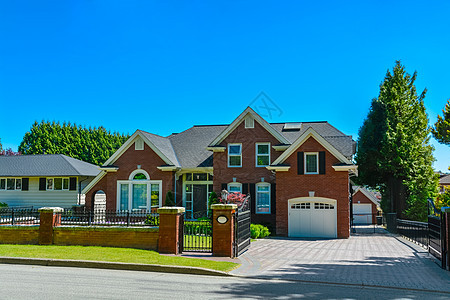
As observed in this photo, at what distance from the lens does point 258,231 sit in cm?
2302

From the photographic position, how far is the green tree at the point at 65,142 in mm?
58250

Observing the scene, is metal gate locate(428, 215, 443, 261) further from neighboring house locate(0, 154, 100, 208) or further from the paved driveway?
neighboring house locate(0, 154, 100, 208)

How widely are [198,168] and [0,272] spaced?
Answer: 60.1 ft

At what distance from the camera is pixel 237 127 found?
28.3 meters

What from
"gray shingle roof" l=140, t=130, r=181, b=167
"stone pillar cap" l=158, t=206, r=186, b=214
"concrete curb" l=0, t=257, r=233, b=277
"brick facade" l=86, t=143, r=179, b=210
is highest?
"gray shingle roof" l=140, t=130, r=181, b=167

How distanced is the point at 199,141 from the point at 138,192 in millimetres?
6876

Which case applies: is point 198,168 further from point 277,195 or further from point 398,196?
point 398,196

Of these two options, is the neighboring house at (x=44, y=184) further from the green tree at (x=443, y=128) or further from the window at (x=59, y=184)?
the green tree at (x=443, y=128)

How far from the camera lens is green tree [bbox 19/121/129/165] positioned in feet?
191

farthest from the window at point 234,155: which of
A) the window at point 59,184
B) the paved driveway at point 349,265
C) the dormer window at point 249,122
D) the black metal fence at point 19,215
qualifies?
the window at point 59,184

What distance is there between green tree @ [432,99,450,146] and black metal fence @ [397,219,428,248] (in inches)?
187

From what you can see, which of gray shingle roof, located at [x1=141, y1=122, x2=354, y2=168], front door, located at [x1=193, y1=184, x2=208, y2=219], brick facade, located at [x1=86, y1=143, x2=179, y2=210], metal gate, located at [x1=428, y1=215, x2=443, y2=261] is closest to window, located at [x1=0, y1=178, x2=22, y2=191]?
brick facade, located at [x1=86, y1=143, x2=179, y2=210]

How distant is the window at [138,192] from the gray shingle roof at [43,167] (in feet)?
22.6

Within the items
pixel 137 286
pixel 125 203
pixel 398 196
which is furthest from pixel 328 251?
pixel 398 196
